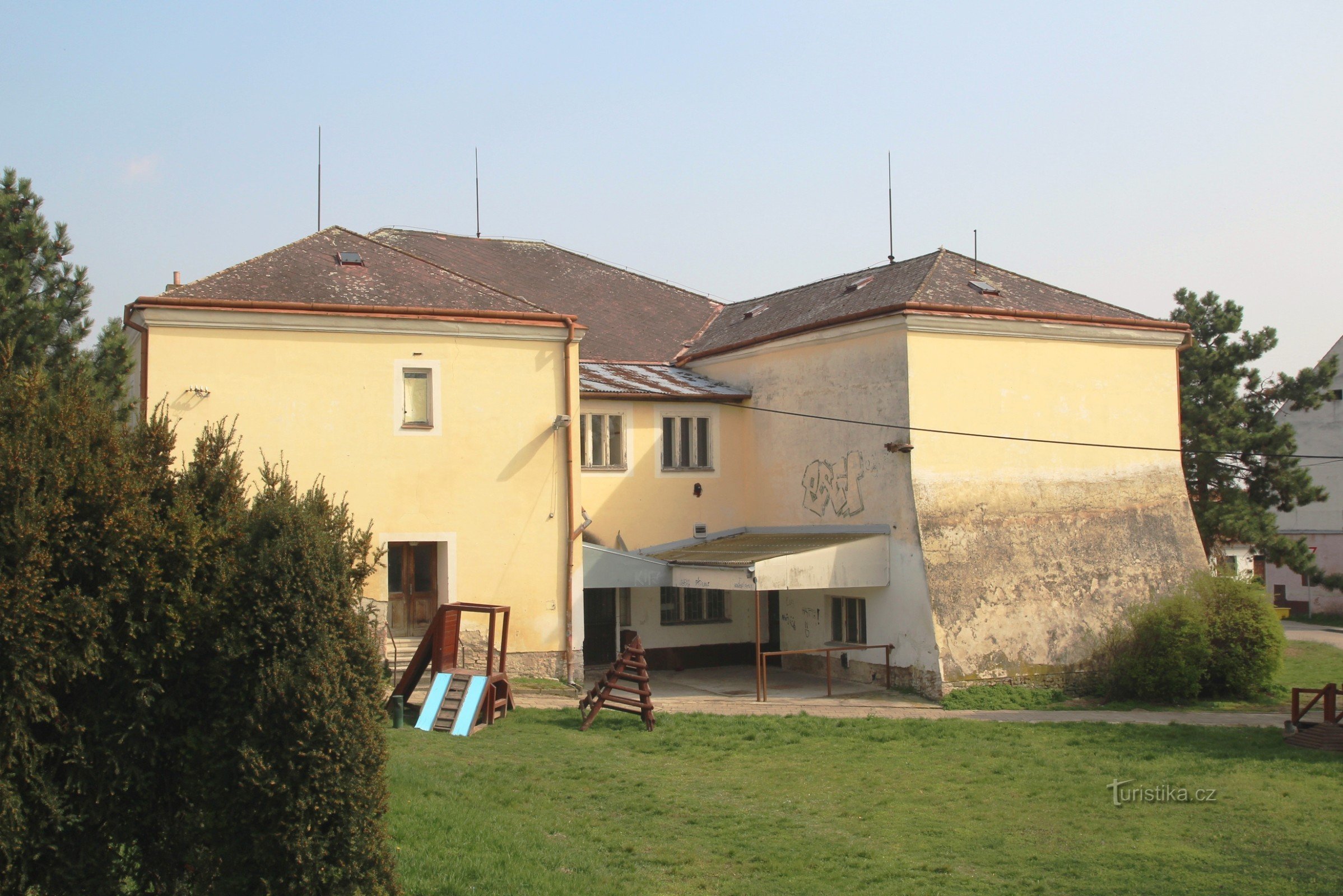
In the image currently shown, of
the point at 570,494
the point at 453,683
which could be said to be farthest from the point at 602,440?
the point at 453,683

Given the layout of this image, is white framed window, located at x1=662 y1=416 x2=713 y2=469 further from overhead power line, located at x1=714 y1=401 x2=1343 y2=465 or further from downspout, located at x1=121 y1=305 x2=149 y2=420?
downspout, located at x1=121 y1=305 x2=149 y2=420

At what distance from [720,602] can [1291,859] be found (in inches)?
573

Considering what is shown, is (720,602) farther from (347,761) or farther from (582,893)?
(347,761)

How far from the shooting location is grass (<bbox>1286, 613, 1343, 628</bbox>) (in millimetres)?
36000

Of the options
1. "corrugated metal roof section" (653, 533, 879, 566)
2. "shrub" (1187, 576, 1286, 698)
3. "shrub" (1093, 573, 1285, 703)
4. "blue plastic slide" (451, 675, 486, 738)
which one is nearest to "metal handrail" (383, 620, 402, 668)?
"blue plastic slide" (451, 675, 486, 738)

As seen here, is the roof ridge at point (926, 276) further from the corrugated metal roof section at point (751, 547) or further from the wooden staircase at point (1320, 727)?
the wooden staircase at point (1320, 727)

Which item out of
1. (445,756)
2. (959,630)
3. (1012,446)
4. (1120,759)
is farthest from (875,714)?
(445,756)

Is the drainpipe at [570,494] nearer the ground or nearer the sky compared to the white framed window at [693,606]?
nearer the sky

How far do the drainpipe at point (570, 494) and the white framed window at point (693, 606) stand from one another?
4088mm

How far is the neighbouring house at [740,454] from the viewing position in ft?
60.7

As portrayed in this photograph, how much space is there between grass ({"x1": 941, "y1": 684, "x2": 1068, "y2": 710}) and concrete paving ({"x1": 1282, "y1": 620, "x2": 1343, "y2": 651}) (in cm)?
1156

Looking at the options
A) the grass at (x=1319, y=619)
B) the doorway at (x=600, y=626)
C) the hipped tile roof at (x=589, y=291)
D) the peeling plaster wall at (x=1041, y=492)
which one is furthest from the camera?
the grass at (x=1319, y=619)

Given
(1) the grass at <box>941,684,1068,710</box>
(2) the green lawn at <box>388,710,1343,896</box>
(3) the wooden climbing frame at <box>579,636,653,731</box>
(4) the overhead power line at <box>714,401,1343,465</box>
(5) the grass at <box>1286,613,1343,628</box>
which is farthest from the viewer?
(5) the grass at <box>1286,613,1343,628</box>

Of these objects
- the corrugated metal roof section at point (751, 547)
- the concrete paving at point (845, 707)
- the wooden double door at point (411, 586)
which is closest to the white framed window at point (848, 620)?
the concrete paving at point (845, 707)
